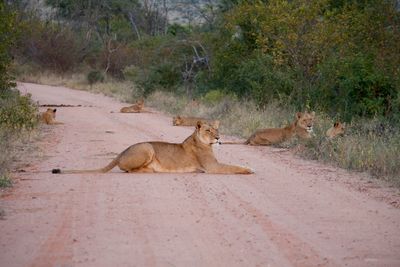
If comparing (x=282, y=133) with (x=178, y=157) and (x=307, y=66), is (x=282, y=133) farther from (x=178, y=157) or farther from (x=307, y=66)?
(x=307, y=66)

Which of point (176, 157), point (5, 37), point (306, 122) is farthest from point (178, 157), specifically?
point (5, 37)

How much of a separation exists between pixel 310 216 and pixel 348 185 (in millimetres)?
2420

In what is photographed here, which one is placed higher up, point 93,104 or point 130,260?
point 130,260

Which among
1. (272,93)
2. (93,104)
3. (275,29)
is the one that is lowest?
(93,104)

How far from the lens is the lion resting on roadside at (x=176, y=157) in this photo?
420 inches

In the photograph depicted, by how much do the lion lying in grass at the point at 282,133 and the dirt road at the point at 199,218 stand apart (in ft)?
8.95

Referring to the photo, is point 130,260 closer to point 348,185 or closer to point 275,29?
point 348,185

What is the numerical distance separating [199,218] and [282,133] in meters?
7.98

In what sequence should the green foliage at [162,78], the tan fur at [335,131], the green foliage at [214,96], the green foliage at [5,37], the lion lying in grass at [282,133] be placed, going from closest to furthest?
the tan fur at [335,131] → the lion lying in grass at [282,133] → the green foliage at [5,37] → the green foliage at [214,96] → the green foliage at [162,78]

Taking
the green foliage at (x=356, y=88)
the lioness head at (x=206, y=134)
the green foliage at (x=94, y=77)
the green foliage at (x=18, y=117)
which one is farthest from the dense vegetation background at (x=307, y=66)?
the green foliage at (x=94, y=77)

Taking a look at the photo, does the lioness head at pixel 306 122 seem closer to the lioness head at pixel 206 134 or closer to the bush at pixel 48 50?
the lioness head at pixel 206 134

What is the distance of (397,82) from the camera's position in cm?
1756

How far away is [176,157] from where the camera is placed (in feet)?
35.9

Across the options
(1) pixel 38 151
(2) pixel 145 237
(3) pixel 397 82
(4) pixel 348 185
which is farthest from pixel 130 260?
(3) pixel 397 82
